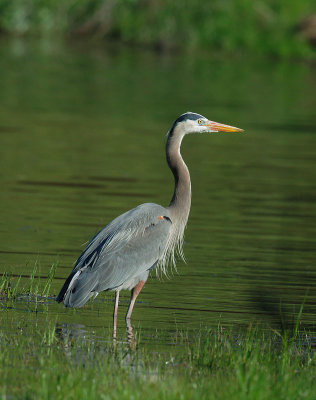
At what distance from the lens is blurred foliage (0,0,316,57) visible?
40219 millimetres

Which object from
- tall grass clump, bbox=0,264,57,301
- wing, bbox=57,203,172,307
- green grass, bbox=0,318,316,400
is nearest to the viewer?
green grass, bbox=0,318,316,400

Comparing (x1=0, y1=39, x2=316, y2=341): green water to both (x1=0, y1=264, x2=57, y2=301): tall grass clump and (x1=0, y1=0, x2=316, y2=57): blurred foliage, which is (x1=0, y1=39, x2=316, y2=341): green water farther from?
(x1=0, y1=0, x2=316, y2=57): blurred foliage

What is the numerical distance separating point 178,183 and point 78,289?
1.65 m

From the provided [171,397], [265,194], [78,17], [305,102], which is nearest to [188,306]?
[171,397]

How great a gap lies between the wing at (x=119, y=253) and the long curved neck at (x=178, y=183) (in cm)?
29

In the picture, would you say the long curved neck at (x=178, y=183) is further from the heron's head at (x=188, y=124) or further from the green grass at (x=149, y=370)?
the green grass at (x=149, y=370)

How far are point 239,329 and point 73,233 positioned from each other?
4061 mm

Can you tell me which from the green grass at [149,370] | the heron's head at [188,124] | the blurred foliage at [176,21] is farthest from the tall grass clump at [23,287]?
the blurred foliage at [176,21]

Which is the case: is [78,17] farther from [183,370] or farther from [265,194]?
[183,370]

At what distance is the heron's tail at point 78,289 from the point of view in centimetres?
763

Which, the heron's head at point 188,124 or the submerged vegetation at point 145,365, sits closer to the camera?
the submerged vegetation at point 145,365

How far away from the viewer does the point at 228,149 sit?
64.6 ft

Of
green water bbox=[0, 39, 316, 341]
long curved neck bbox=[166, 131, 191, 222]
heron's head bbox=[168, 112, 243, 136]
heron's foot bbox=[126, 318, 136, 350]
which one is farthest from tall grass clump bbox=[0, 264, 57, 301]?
heron's head bbox=[168, 112, 243, 136]

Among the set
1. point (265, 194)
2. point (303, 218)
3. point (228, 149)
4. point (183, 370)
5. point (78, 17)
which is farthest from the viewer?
point (78, 17)
